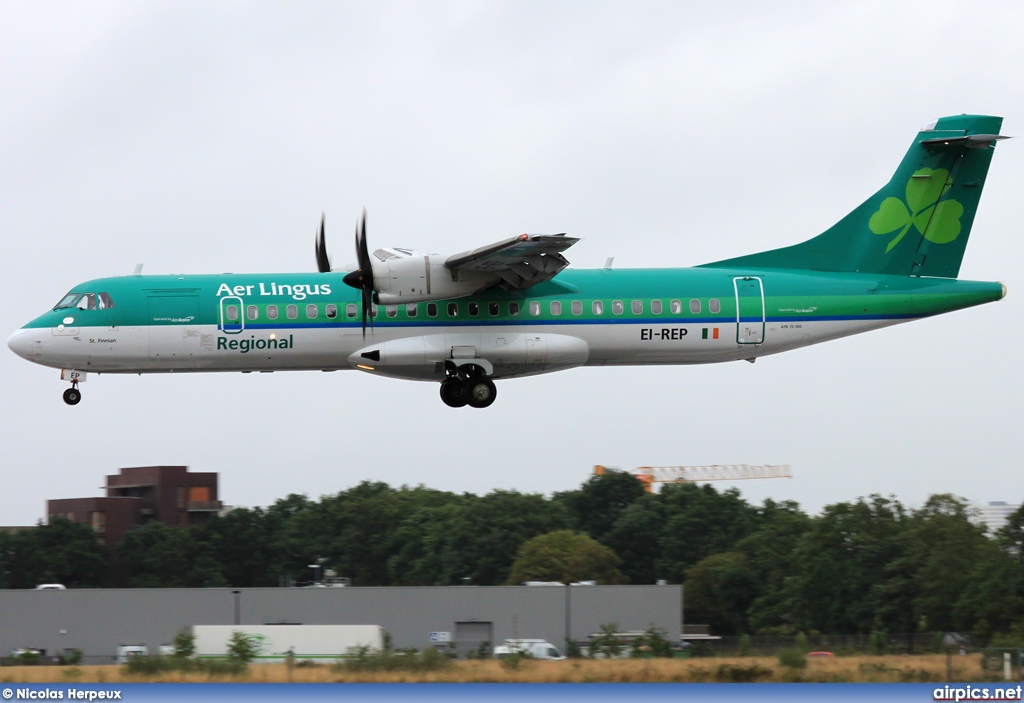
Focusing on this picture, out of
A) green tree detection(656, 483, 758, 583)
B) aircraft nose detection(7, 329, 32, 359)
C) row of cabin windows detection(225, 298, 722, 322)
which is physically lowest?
green tree detection(656, 483, 758, 583)

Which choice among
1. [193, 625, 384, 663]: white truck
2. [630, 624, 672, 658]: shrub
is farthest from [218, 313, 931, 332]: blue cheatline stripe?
[193, 625, 384, 663]: white truck

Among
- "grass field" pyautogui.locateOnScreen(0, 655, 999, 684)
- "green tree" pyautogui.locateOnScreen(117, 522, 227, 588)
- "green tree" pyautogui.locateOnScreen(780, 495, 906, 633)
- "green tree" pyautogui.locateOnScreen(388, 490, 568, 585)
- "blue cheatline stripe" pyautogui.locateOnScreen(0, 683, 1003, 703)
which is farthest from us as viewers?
"green tree" pyautogui.locateOnScreen(117, 522, 227, 588)

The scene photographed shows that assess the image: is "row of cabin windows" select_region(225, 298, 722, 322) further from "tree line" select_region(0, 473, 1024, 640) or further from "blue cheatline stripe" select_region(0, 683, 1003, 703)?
"tree line" select_region(0, 473, 1024, 640)

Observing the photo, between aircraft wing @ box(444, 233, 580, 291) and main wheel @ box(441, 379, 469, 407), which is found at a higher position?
aircraft wing @ box(444, 233, 580, 291)

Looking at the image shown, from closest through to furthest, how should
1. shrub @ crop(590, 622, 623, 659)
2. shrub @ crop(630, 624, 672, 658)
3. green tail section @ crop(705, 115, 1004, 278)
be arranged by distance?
shrub @ crop(630, 624, 672, 658), green tail section @ crop(705, 115, 1004, 278), shrub @ crop(590, 622, 623, 659)

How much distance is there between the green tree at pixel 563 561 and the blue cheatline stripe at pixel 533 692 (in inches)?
1613

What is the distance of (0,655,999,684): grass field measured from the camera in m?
25.3

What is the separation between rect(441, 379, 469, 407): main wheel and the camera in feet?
93.8

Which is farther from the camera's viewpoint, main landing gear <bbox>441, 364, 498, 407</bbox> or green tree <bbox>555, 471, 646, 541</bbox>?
green tree <bbox>555, 471, 646, 541</bbox>

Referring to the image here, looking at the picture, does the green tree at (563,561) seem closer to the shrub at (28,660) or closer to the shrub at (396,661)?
the shrub at (28,660)

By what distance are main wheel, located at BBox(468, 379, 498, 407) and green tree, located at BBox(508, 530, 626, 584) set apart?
37.6 m

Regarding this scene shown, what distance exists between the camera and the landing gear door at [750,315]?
95.0 feet

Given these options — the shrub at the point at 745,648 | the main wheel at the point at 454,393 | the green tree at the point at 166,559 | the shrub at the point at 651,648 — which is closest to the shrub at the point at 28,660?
the main wheel at the point at 454,393

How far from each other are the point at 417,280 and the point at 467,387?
2.87 m
